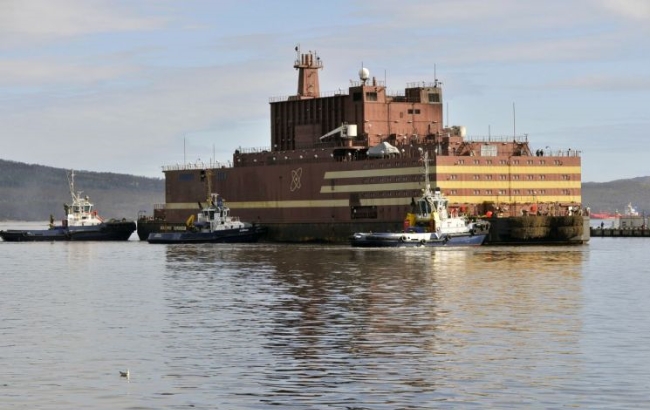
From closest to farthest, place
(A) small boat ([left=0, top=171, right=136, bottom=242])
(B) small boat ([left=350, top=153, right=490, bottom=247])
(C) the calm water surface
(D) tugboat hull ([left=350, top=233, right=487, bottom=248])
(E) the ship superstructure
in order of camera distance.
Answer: (C) the calm water surface < (D) tugboat hull ([left=350, top=233, right=487, bottom=248]) < (B) small boat ([left=350, top=153, right=490, bottom=247]) < (E) the ship superstructure < (A) small boat ([left=0, top=171, right=136, bottom=242])

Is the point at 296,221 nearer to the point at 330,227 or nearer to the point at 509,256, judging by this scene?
the point at 330,227

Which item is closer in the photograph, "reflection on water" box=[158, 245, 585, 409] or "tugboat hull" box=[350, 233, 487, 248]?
"reflection on water" box=[158, 245, 585, 409]

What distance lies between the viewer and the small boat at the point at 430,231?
5177 inches

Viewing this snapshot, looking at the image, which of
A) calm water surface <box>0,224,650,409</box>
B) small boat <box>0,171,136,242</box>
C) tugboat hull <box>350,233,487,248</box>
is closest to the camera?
calm water surface <box>0,224,650,409</box>

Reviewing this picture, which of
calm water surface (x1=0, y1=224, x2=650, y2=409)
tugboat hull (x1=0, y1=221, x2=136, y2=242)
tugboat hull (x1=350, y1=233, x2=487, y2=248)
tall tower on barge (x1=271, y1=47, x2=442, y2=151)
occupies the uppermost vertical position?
tall tower on barge (x1=271, y1=47, x2=442, y2=151)

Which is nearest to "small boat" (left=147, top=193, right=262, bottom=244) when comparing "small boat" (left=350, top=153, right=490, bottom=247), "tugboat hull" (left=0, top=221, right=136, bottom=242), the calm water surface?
"tugboat hull" (left=0, top=221, right=136, bottom=242)

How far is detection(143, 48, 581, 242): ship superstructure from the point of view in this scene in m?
151

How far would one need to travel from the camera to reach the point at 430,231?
5246 inches

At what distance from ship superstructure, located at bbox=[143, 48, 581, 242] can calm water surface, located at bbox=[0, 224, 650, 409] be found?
58.3 metres

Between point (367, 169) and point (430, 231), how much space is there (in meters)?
25.7

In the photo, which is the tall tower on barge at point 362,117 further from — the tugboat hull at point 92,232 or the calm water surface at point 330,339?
the calm water surface at point 330,339

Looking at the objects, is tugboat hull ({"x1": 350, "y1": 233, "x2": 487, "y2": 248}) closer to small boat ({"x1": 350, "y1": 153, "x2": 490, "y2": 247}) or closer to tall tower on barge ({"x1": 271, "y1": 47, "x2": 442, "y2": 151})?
small boat ({"x1": 350, "y1": 153, "x2": 490, "y2": 247})

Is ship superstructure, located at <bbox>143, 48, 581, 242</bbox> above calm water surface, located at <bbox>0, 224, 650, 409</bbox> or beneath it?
above

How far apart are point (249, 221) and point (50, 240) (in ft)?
115
